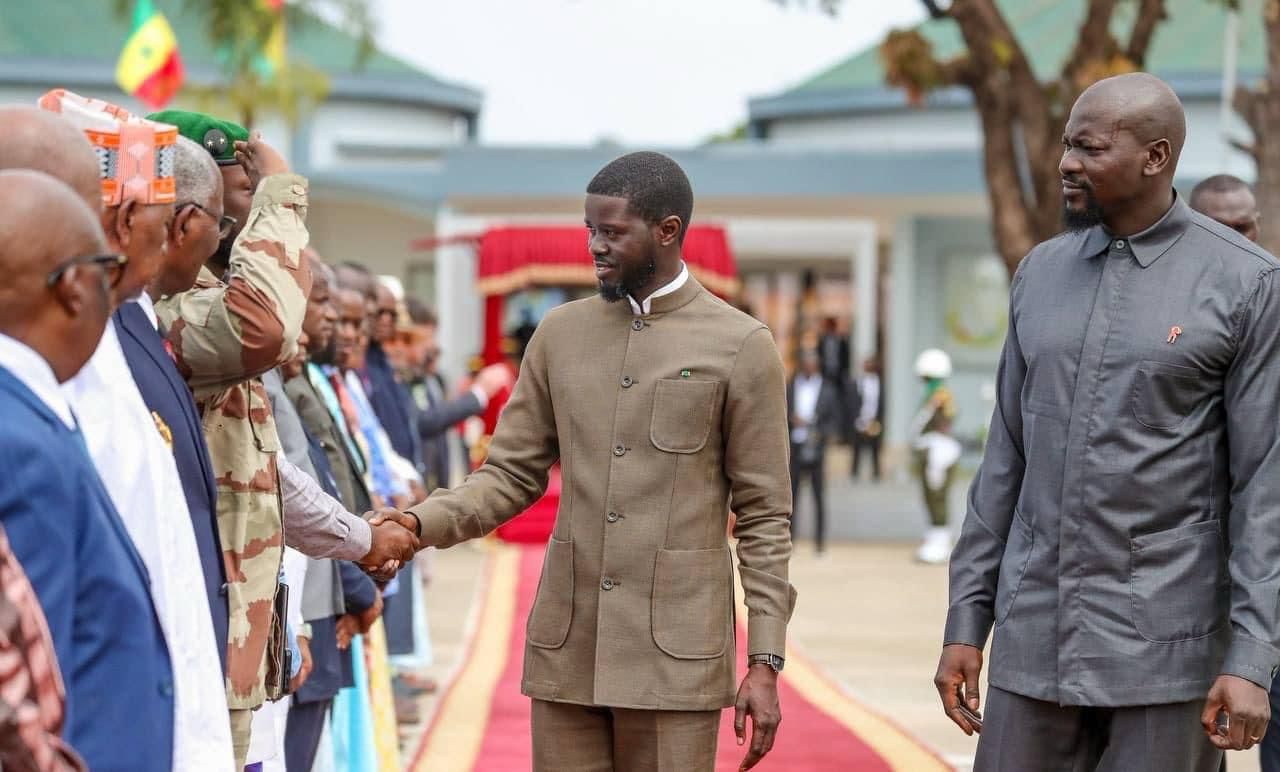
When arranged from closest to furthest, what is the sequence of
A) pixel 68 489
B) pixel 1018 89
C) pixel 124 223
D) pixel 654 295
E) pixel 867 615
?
pixel 68 489
pixel 124 223
pixel 654 295
pixel 867 615
pixel 1018 89

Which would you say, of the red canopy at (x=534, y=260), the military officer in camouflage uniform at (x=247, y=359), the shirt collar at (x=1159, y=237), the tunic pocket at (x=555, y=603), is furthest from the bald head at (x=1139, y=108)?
the red canopy at (x=534, y=260)

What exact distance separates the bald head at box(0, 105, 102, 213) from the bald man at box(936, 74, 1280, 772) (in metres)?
2.22

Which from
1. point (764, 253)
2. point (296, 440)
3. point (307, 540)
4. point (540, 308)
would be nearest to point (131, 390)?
point (307, 540)

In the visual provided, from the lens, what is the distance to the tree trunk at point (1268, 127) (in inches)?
406

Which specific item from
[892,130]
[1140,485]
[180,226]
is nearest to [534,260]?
[892,130]

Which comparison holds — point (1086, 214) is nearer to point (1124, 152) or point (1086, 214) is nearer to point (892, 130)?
point (1124, 152)

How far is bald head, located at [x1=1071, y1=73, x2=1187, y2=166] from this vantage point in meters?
3.98

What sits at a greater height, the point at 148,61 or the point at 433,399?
the point at 148,61

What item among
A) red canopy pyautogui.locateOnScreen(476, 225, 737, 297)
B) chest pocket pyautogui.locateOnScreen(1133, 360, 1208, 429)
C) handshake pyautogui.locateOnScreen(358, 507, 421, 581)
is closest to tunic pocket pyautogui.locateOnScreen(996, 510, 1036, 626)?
chest pocket pyautogui.locateOnScreen(1133, 360, 1208, 429)

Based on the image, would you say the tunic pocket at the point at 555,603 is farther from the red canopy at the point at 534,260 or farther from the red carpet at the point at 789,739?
the red canopy at the point at 534,260

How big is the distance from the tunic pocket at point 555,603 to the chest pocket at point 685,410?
0.38 meters

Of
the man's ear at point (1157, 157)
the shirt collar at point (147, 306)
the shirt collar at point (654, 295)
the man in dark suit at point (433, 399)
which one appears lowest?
the man in dark suit at point (433, 399)

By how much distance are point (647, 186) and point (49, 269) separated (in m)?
2.03

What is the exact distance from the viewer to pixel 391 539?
4.54m
